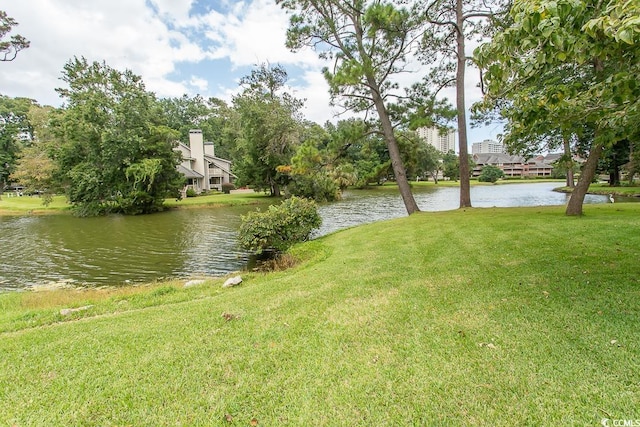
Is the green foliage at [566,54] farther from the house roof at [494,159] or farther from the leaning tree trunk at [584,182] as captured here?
the house roof at [494,159]

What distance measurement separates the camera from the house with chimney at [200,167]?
3603cm

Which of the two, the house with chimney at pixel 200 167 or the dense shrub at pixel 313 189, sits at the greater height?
the house with chimney at pixel 200 167

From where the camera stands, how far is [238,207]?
26781 mm

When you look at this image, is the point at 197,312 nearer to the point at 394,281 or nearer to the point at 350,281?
the point at 350,281

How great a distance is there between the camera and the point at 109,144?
2300cm

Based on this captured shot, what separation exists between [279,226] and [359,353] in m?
8.12

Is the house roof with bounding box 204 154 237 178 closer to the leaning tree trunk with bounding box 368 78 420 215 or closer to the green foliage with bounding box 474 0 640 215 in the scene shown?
the leaning tree trunk with bounding box 368 78 420 215

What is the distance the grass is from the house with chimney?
33082 millimetres

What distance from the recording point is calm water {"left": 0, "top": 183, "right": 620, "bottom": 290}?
31.7 ft

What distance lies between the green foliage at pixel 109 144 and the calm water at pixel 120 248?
8.55ft

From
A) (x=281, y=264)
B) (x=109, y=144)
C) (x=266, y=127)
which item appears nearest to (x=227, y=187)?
(x=266, y=127)

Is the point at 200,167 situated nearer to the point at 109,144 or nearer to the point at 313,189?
the point at 109,144

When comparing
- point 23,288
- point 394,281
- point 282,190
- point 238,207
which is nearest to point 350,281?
point 394,281

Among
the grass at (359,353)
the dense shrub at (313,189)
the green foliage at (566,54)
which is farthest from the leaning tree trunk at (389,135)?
the dense shrub at (313,189)
